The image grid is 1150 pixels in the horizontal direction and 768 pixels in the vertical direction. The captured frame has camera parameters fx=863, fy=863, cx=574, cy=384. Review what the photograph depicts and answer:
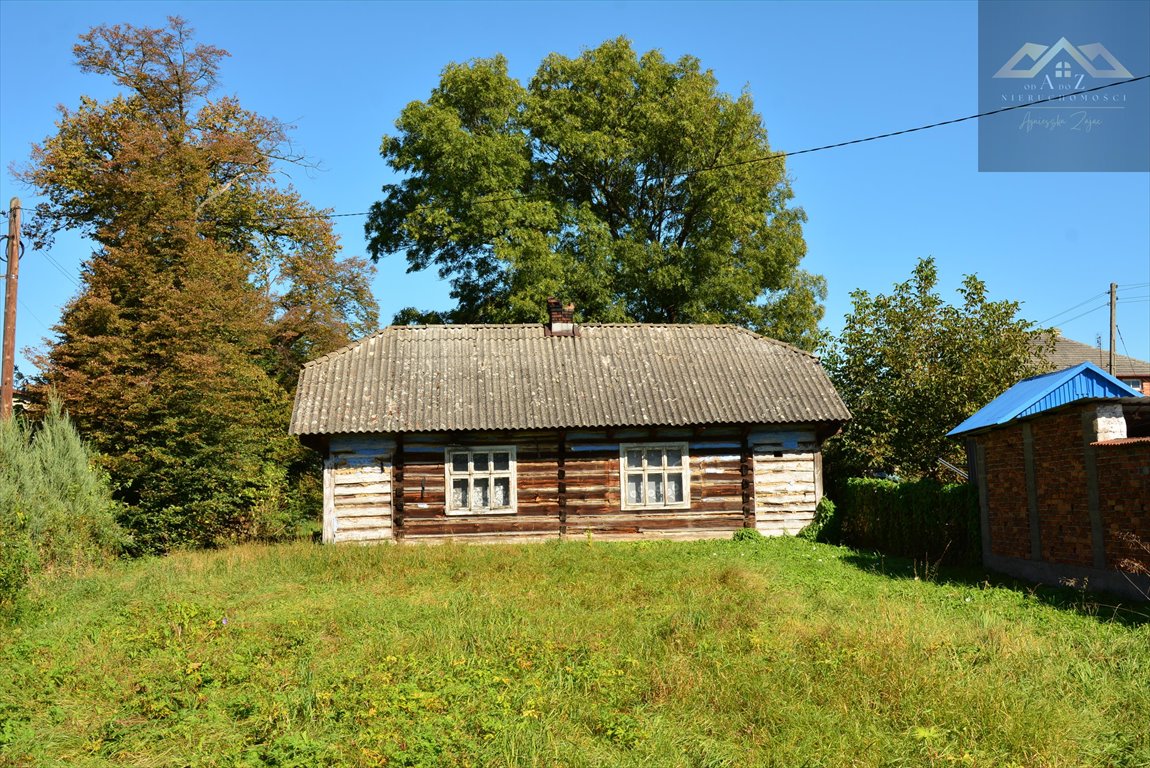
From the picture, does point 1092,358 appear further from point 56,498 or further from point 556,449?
point 56,498

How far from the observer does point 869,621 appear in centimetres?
928

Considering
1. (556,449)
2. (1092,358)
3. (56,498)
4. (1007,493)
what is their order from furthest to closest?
(1092,358)
(556,449)
(56,498)
(1007,493)

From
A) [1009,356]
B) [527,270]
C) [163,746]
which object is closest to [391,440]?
[527,270]

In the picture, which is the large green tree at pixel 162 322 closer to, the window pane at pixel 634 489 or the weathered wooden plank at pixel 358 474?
the weathered wooden plank at pixel 358 474

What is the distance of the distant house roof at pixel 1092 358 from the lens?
156ft

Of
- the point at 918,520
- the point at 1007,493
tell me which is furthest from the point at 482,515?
the point at 1007,493

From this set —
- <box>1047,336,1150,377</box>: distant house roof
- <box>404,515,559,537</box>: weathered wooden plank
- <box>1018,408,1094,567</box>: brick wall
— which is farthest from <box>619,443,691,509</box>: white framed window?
<box>1047,336,1150,377</box>: distant house roof

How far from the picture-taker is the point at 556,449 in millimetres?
19141

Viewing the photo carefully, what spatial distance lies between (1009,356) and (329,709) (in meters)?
19.4

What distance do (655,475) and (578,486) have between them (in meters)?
1.76

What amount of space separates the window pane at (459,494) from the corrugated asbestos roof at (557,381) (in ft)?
4.67

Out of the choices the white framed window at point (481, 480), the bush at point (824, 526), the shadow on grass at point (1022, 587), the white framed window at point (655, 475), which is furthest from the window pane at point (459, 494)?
the shadow on grass at point (1022, 587)

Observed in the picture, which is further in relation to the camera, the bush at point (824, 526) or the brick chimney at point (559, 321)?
the brick chimney at point (559, 321)

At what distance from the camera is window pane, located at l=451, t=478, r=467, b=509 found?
61.8 feet
